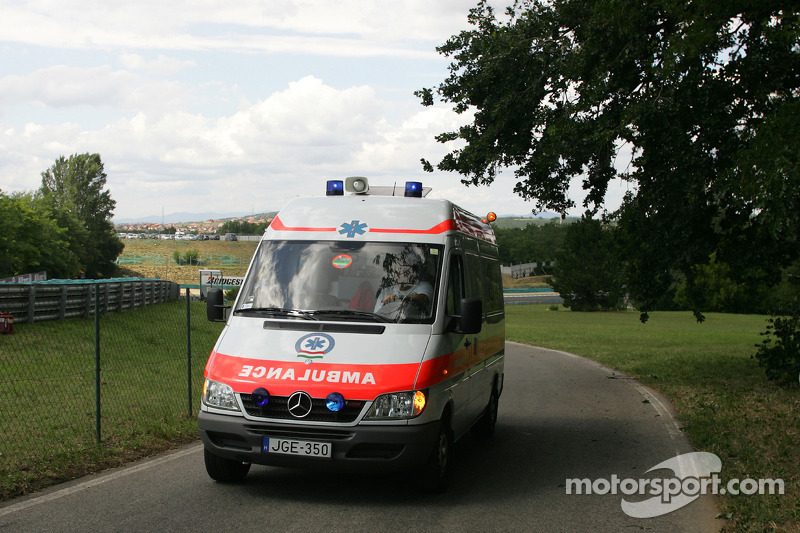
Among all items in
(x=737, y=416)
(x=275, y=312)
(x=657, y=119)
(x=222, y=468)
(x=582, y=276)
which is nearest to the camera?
(x=222, y=468)

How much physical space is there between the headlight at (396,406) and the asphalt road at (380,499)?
76 centimetres

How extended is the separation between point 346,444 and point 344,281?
63.2 inches

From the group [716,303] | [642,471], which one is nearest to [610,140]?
[642,471]

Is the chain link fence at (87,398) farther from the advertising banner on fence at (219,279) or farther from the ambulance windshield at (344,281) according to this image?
the advertising banner on fence at (219,279)

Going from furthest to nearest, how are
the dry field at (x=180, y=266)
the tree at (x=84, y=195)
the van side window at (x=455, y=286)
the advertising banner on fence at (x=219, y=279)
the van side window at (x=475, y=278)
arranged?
the dry field at (x=180, y=266) → the tree at (x=84, y=195) → the advertising banner on fence at (x=219, y=279) → the van side window at (x=475, y=278) → the van side window at (x=455, y=286)

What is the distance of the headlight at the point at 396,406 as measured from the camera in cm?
650

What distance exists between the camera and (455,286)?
7.88 m

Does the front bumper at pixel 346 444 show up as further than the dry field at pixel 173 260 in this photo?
No

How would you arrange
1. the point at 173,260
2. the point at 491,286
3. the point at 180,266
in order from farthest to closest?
1. the point at 173,260
2. the point at 180,266
3. the point at 491,286

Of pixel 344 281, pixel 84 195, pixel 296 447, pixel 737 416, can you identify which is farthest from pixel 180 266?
pixel 296 447

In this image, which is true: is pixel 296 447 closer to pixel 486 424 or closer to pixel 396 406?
pixel 396 406

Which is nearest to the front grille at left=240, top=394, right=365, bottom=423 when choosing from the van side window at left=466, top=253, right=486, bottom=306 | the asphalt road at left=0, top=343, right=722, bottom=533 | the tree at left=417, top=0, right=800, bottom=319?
the asphalt road at left=0, top=343, right=722, bottom=533

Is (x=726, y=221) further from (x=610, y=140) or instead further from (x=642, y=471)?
(x=642, y=471)

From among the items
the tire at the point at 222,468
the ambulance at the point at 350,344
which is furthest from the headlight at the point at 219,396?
the tire at the point at 222,468
